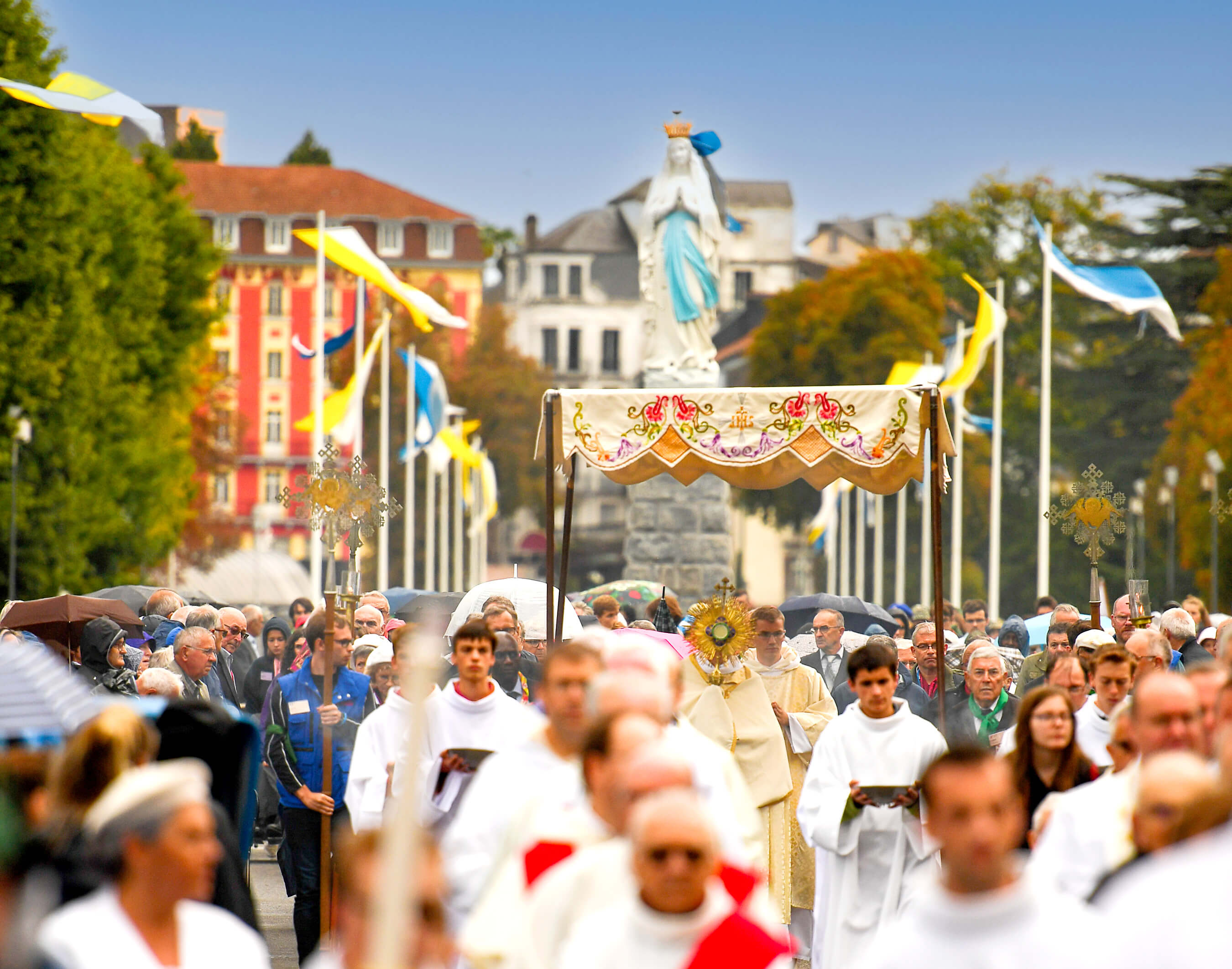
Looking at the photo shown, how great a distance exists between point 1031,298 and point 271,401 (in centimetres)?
4811

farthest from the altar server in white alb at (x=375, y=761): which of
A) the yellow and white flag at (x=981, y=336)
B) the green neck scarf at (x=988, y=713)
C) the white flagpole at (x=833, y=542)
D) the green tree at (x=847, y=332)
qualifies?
the green tree at (x=847, y=332)

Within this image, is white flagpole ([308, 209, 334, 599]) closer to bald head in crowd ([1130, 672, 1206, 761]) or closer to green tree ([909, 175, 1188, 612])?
bald head in crowd ([1130, 672, 1206, 761])

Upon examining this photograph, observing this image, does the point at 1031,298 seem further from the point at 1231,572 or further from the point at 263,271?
the point at 263,271

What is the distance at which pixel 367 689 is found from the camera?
435 inches

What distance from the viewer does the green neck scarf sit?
11.9 meters

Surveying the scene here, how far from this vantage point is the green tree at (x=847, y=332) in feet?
181

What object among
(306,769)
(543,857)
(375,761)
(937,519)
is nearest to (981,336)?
(937,519)

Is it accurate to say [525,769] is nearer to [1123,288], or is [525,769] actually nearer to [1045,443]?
[1123,288]

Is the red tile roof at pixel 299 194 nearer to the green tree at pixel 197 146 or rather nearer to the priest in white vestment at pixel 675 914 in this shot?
the green tree at pixel 197 146

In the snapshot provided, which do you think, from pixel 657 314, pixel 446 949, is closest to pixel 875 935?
pixel 446 949

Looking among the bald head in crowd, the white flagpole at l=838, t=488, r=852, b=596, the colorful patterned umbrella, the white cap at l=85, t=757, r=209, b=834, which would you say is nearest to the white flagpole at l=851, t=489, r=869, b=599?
the white flagpole at l=838, t=488, r=852, b=596

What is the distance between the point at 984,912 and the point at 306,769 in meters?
6.40

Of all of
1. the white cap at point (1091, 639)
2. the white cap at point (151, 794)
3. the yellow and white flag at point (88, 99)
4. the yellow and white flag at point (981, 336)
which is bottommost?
the white cap at point (1091, 639)

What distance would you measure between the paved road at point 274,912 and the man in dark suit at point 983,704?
3.88 m
